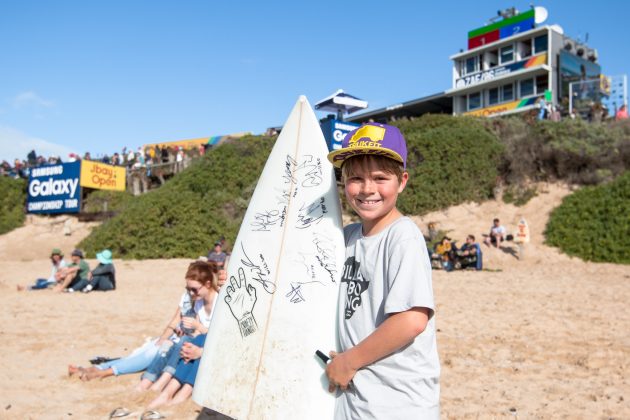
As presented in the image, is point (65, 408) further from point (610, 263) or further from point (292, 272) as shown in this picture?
point (610, 263)

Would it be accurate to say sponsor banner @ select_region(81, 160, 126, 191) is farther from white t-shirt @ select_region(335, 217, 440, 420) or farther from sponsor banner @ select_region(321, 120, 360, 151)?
white t-shirt @ select_region(335, 217, 440, 420)

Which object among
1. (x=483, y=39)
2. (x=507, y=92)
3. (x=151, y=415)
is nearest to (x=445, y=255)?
(x=151, y=415)

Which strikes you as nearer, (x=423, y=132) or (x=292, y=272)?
(x=292, y=272)

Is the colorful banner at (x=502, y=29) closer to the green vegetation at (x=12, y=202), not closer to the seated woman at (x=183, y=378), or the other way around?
the green vegetation at (x=12, y=202)

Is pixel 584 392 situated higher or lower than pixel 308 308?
lower

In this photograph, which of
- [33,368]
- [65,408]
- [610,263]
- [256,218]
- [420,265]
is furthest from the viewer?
[610,263]

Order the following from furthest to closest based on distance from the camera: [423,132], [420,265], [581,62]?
[581,62] → [423,132] → [420,265]

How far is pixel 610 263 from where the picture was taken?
1298 cm

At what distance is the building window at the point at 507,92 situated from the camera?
2967cm

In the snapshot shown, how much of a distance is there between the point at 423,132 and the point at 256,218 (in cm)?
1694

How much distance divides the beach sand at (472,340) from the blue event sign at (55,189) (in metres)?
8.72

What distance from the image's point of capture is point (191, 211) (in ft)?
57.7

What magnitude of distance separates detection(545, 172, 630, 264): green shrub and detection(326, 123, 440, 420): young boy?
44.7 ft

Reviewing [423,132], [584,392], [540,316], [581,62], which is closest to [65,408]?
[584,392]
